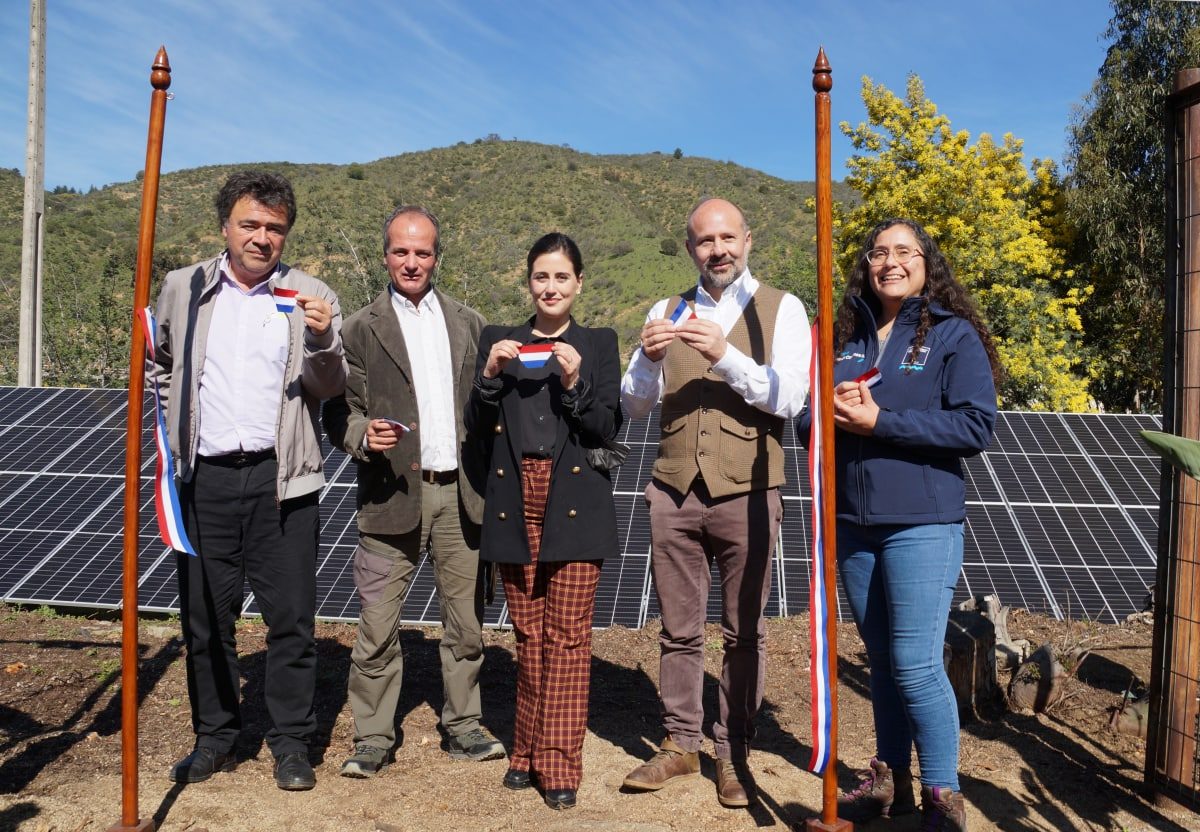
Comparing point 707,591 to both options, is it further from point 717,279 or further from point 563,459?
point 717,279

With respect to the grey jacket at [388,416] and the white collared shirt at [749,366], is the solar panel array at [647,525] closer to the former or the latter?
the grey jacket at [388,416]

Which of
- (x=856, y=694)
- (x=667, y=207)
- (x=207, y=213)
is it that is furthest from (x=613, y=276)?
(x=856, y=694)

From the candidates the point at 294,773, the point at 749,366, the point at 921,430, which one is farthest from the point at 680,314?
the point at 294,773

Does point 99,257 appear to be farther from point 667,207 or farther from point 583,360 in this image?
point 583,360

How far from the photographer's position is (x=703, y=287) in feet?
12.5

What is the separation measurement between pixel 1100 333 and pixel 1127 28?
20.9 feet

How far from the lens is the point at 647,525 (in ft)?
22.5

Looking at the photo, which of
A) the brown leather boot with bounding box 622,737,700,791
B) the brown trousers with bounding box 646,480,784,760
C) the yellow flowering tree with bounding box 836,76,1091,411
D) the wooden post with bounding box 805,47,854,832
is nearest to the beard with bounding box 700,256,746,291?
the wooden post with bounding box 805,47,854,832

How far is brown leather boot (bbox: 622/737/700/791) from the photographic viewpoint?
383cm

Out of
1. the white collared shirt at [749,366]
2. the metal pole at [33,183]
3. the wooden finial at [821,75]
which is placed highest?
the metal pole at [33,183]

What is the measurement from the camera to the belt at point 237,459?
3824 millimetres

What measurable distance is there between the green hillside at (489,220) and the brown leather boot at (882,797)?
15.9 m

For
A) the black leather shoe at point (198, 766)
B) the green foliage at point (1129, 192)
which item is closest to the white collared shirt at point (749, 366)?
the black leather shoe at point (198, 766)

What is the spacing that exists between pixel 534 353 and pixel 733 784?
5.65 ft
